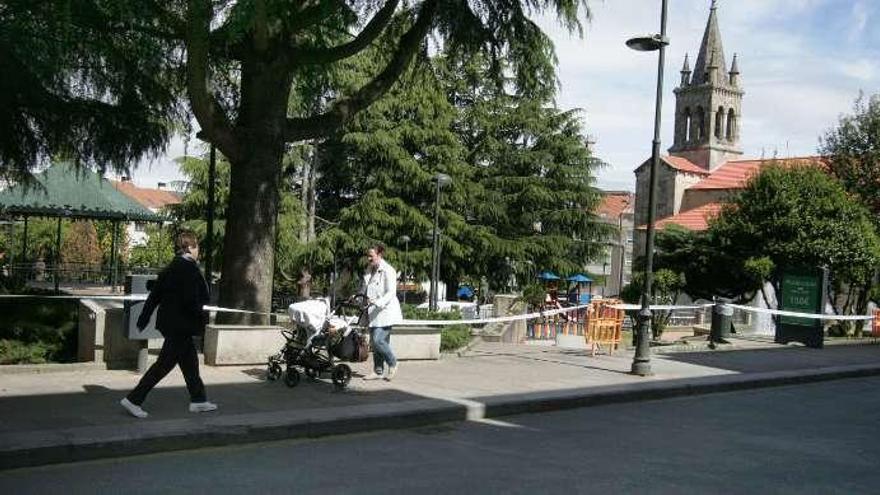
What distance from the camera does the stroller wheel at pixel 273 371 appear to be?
1005 cm

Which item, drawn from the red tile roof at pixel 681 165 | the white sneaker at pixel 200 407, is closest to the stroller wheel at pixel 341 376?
the white sneaker at pixel 200 407

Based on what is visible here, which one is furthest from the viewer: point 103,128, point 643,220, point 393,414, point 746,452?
point 643,220

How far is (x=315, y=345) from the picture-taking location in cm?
1004

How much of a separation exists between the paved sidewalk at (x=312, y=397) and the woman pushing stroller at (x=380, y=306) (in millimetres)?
373

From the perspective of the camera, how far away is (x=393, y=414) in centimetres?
867

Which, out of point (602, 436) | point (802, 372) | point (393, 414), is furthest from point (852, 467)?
point (802, 372)

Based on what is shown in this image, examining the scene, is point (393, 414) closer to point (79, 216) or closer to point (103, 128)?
point (103, 128)

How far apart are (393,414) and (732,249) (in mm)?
21699

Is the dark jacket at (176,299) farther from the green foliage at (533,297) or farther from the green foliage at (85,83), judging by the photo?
the green foliage at (533,297)

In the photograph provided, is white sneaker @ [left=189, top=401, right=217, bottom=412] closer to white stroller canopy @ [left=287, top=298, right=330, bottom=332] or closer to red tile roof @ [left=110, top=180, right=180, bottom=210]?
white stroller canopy @ [left=287, top=298, right=330, bottom=332]

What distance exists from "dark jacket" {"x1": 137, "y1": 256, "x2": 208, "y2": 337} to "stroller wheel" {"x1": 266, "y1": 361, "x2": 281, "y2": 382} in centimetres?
214

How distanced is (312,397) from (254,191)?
3.90 metres

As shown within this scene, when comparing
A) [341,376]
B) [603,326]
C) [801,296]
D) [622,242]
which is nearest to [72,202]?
[603,326]

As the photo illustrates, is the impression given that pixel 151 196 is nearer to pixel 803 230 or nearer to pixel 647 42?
pixel 803 230
